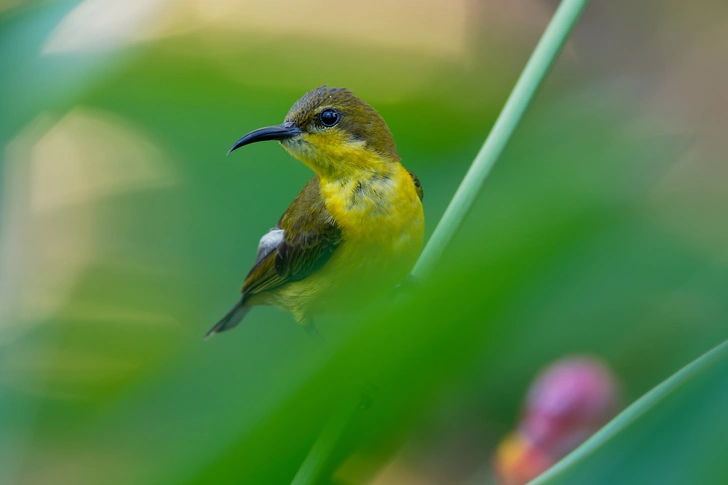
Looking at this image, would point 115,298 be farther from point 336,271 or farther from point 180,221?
point 336,271

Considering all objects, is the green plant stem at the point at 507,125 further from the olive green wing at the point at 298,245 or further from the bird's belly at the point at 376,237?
the olive green wing at the point at 298,245

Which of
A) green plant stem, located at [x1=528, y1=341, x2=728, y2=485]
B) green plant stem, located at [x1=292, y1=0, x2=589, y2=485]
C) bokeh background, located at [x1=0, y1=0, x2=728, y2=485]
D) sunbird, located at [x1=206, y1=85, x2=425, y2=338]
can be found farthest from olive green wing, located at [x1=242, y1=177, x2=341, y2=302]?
green plant stem, located at [x1=528, y1=341, x2=728, y2=485]

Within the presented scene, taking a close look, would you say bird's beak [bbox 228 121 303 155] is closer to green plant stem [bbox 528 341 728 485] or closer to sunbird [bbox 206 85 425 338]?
sunbird [bbox 206 85 425 338]

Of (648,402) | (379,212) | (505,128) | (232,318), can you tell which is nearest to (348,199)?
(379,212)

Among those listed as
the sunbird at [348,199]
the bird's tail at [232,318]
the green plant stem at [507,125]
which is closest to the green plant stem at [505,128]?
the green plant stem at [507,125]

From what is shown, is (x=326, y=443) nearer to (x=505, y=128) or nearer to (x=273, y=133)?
(x=505, y=128)

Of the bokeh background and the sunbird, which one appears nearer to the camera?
the bokeh background

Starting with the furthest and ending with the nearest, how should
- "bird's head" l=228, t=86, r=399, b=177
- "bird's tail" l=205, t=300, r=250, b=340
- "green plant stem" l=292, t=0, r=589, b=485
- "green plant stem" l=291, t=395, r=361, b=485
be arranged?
"bird's tail" l=205, t=300, r=250, b=340 < "bird's head" l=228, t=86, r=399, b=177 < "green plant stem" l=292, t=0, r=589, b=485 < "green plant stem" l=291, t=395, r=361, b=485
